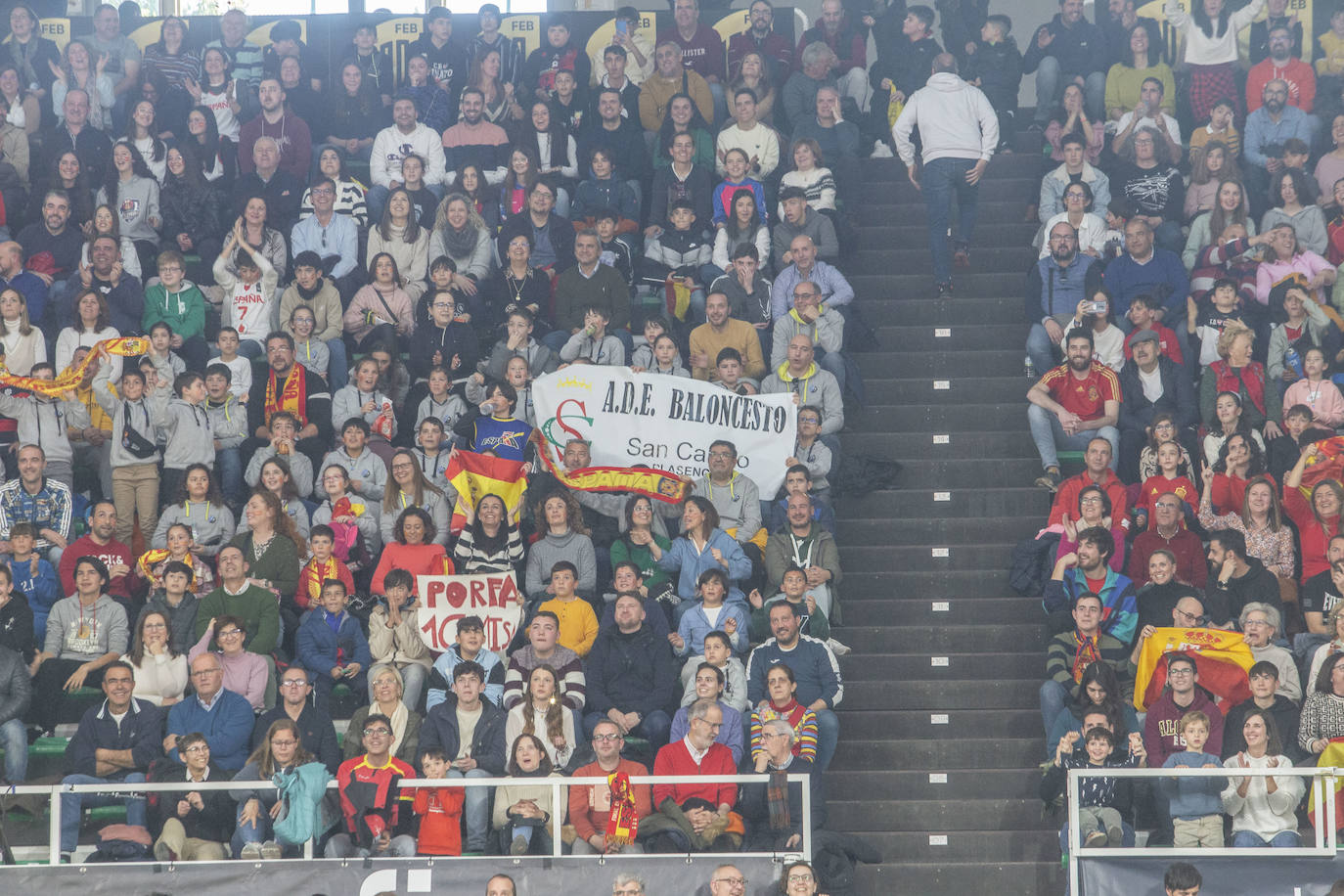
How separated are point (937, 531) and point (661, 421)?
226 cm

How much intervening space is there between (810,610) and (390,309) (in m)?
4.93

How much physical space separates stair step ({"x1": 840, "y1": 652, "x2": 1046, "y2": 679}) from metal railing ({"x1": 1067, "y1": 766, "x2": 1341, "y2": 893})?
2631mm

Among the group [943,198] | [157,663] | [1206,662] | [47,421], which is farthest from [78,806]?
[943,198]

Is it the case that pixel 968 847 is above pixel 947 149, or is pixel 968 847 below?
below

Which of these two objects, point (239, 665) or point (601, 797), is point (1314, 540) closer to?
point (601, 797)

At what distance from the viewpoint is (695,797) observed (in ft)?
40.8

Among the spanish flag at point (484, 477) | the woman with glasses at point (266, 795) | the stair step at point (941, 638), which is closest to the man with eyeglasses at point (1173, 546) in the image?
the stair step at point (941, 638)

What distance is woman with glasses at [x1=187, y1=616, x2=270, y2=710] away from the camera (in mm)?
13312

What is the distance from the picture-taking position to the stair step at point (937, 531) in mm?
15328

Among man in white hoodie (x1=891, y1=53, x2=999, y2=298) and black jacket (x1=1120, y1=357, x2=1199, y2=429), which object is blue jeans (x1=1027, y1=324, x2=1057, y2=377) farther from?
man in white hoodie (x1=891, y1=53, x2=999, y2=298)

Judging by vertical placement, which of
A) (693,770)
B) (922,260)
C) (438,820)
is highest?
(922,260)

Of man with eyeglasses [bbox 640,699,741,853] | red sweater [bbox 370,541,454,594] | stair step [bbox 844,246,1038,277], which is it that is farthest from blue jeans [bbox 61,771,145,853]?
stair step [bbox 844,246,1038,277]

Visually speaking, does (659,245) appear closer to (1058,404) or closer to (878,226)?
(878,226)

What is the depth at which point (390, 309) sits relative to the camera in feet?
54.8
